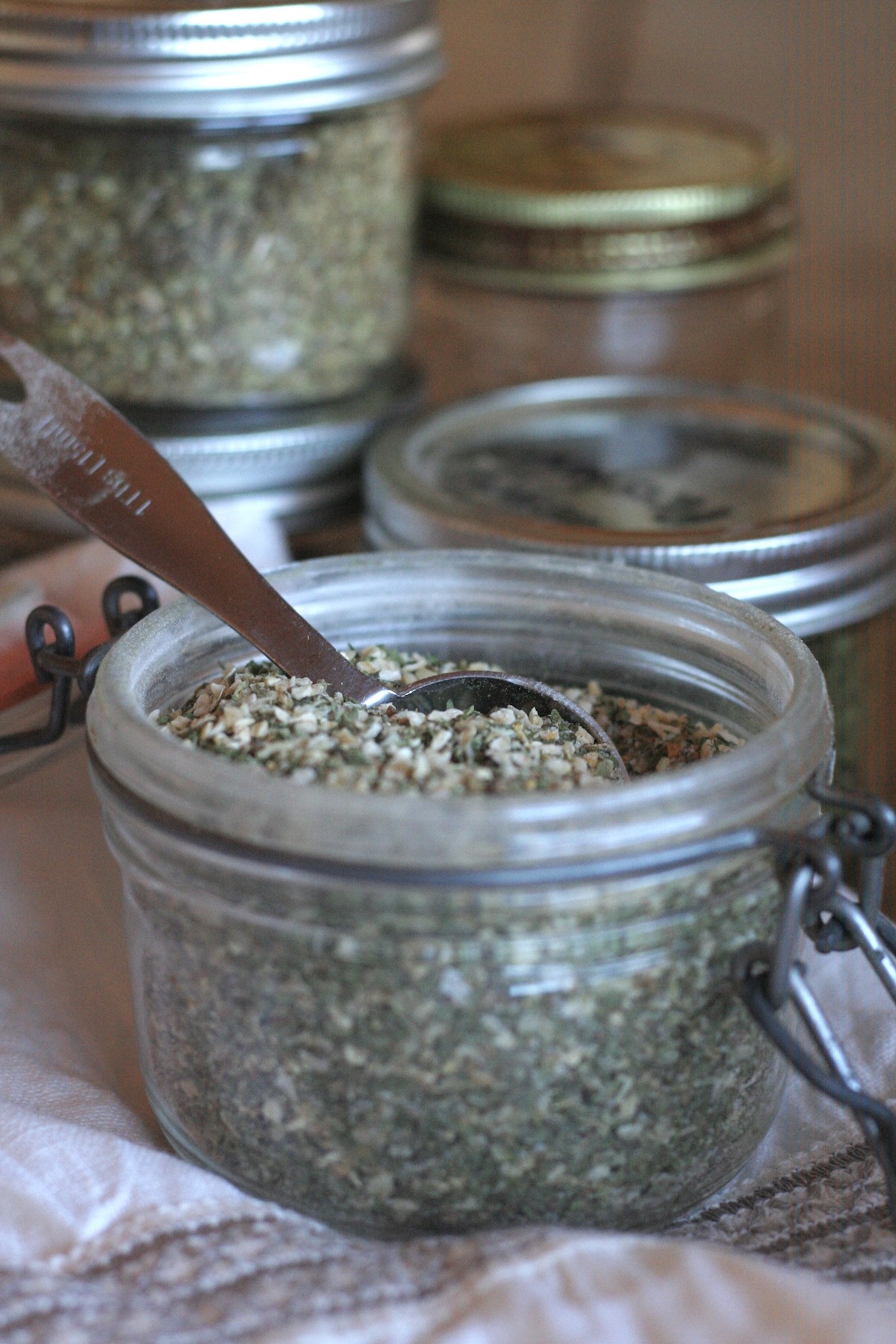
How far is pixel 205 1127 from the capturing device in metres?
0.48

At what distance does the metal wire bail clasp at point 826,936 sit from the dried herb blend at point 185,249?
0.39 metres

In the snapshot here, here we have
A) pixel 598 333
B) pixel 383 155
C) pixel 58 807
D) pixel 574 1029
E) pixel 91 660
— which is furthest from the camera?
pixel 598 333

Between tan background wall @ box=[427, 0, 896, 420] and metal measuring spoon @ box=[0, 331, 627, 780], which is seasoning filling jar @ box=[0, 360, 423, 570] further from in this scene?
tan background wall @ box=[427, 0, 896, 420]

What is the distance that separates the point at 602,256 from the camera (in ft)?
3.01

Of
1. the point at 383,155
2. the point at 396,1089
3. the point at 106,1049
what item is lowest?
the point at 106,1049

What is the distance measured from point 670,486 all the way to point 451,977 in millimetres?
425

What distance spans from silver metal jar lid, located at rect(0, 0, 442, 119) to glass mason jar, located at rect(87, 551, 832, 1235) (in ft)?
1.02

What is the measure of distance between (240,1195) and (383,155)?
0.53 meters

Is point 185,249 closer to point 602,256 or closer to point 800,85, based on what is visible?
point 602,256

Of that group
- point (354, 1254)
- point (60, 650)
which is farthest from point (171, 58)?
point (354, 1254)

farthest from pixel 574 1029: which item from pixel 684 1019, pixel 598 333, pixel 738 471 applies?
pixel 598 333

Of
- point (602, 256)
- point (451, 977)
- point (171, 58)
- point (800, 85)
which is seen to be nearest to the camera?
point (451, 977)

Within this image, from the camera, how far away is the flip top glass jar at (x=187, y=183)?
0.68 metres

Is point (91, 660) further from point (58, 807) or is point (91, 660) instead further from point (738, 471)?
point (738, 471)
